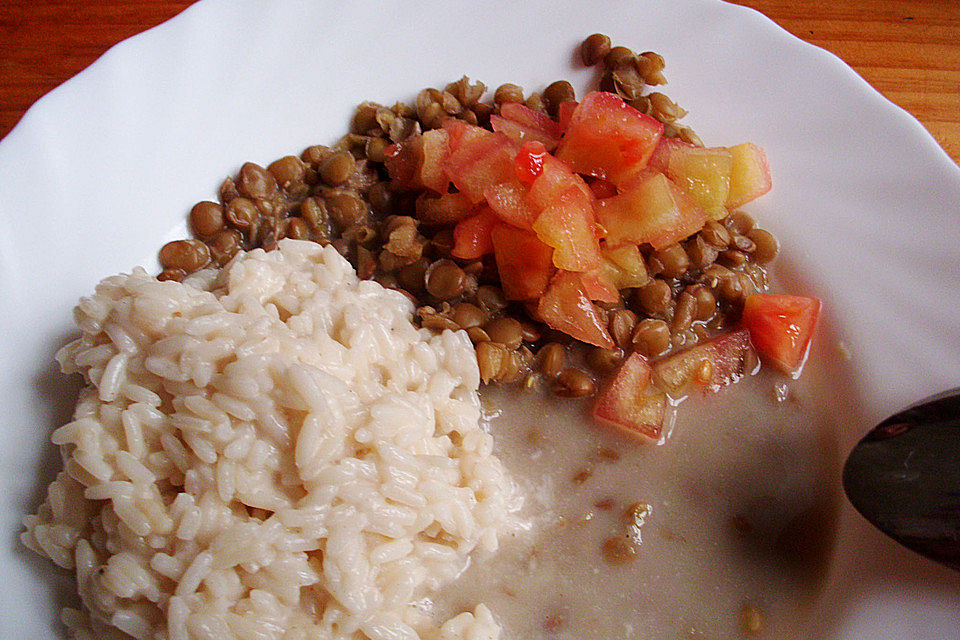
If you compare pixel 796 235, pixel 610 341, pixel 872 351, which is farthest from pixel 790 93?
pixel 610 341

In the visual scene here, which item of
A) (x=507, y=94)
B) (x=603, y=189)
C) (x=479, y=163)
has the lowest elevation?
(x=603, y=189)

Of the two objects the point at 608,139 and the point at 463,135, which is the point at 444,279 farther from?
the point at 608,139

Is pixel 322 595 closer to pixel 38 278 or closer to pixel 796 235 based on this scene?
pixel 38 278

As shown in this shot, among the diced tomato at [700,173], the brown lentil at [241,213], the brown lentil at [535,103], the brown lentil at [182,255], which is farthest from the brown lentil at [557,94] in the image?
the brown lentil at [182,255]

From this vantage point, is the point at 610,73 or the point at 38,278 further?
the point at 610,73

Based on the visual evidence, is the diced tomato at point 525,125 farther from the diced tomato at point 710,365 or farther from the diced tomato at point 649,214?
the diced tomato at point 710,365

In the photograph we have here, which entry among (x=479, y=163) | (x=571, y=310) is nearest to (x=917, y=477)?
(x=571, y=310)
